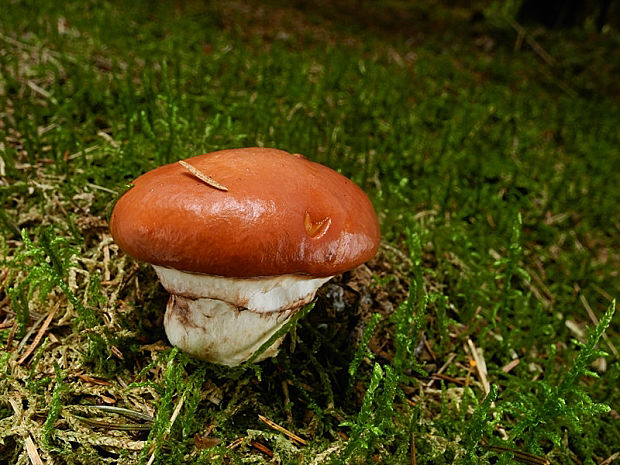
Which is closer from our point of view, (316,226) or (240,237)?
(240,237)

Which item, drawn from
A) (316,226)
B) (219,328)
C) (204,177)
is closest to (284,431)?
(219,328)

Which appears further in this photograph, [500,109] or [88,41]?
[500,109]

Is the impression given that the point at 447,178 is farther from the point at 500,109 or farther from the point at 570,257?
the point at 500,109

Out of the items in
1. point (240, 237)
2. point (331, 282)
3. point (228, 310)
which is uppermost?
point (240, 237)

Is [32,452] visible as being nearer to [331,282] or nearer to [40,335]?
[40,335]

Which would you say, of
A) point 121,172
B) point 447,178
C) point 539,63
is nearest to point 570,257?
point 447,178

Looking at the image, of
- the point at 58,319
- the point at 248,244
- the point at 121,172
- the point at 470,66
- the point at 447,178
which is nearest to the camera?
the point at 248,244

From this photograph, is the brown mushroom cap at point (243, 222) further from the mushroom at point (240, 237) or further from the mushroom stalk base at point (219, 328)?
the mushroom stalk base at point (219, 328)
